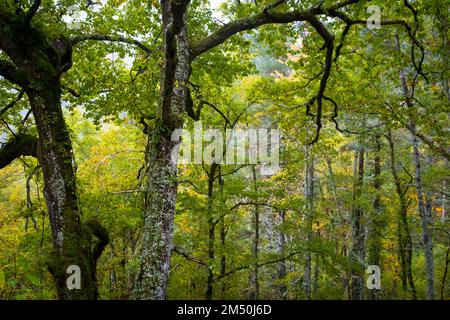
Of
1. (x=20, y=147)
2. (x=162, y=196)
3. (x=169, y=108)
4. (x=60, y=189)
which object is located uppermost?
(x=169, y=108)

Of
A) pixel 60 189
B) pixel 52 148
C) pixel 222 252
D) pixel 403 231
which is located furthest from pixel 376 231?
pixel 52 148

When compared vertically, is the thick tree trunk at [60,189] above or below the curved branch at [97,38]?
below

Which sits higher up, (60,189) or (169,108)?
(169,108)

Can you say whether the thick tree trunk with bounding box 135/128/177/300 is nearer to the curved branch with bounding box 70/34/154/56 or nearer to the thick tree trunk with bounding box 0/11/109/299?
the thick tree trunk with bounding box 0/11/109/299

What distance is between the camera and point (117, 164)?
51.7ft

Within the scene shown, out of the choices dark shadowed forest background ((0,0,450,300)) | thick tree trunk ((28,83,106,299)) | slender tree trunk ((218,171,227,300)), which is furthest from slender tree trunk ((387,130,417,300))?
thick tree trunk ((28,83,106,299))

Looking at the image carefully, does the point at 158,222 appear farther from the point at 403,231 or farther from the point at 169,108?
the point at 403,231

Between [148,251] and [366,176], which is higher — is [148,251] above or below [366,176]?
below

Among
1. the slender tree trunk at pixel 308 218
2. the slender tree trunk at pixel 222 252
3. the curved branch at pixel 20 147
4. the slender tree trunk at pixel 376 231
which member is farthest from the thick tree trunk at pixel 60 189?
the slender tree trunk at pixel 376 231

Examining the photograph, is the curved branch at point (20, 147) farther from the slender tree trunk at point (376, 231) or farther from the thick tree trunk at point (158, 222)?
the slender tree trunk at point (376, 231)

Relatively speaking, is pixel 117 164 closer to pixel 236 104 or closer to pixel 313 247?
pixel 236 104

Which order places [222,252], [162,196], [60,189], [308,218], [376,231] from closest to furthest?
[162,196] → [60,189] → [222,252] → [308,218] → [376,231]
